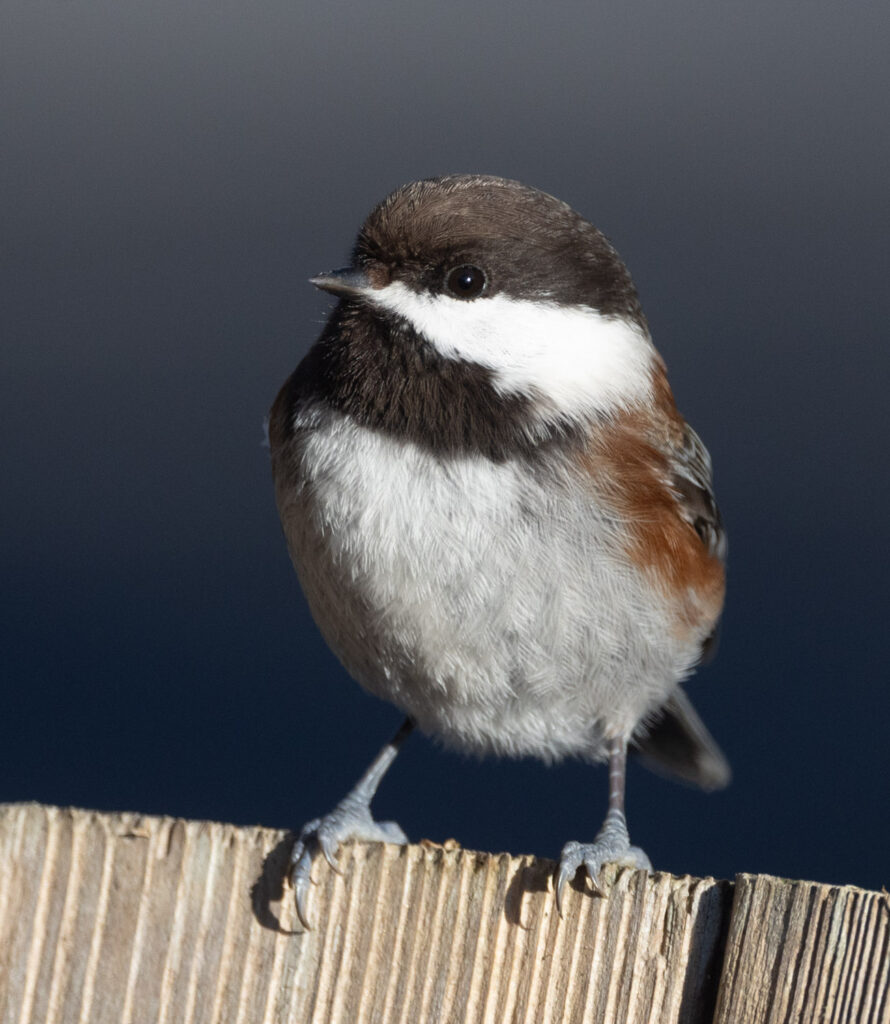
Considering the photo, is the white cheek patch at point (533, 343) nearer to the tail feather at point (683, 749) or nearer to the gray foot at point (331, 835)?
the gray foot at point (331, 835)

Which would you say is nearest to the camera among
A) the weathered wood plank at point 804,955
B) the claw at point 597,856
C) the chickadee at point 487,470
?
the weathered wood plank at point 804,955

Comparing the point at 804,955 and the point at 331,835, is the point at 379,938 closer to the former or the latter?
the point at 331,835

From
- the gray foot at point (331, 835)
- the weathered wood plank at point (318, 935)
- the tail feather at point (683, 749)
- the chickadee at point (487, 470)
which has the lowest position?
the weathered wood plank at point (318, 935)

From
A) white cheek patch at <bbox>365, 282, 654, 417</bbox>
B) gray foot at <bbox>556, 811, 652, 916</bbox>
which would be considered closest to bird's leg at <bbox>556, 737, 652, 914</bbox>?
gray foot at <bbox>556, 811, 652, 916</bbox>

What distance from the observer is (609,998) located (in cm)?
136

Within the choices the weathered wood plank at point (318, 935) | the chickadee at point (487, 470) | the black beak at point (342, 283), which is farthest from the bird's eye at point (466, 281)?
the weathered wood plank at point (318, 935)

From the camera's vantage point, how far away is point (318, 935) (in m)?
1.37

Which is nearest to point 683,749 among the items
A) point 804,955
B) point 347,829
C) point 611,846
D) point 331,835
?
point 611,846

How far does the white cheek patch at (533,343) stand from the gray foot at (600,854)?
2.32 feet

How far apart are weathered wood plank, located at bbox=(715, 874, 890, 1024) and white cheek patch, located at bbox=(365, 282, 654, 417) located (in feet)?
3.28

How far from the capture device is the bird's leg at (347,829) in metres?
1.35

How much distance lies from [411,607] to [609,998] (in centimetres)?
88

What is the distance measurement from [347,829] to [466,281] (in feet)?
2.96

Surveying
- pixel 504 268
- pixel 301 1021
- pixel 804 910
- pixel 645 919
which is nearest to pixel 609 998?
pixel 645 919
